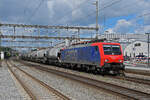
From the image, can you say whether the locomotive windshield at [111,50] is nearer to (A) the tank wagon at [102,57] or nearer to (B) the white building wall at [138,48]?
(A) the tank wagon at [102,57]

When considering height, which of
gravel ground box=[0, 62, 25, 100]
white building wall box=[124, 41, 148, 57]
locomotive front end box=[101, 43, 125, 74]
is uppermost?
white building wall box=[124, 41, 148, 57]

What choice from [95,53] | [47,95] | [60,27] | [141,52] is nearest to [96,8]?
[60,27]

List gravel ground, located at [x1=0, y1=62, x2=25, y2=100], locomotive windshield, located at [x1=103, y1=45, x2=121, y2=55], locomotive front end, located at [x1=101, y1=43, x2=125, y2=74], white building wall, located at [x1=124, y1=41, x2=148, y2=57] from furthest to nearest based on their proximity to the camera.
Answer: white building wall, located at [x1=124, y1=41, x2=148, y2=57]
locomotive windshield, located at [x1=103, y1=45, x2=121, y2=55]
locomotive front end, located at [x1=101, y1=43, x2=125, y2=74]
gravel ground, located at [x1=0, y1=62, x2=25, y2=100]

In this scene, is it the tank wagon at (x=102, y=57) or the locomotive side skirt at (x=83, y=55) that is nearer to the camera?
the tank wagon at (x=102, y=57)

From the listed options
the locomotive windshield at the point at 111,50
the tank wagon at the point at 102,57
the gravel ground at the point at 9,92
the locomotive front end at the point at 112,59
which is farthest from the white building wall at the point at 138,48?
the gravel ground at the point at 9,92

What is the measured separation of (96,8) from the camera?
37.2 metres

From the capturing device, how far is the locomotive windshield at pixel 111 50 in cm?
1964

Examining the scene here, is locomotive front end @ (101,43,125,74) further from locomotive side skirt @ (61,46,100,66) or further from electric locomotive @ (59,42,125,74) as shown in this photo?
locomotive side skirt @ (61,46,100,66)

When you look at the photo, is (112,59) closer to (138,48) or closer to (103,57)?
(103,57)

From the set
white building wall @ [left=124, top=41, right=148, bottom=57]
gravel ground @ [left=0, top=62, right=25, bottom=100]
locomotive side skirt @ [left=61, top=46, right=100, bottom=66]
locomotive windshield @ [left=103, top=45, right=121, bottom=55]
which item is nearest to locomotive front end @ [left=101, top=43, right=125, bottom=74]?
locomotive windshield @ [left=103, top=45, right=121, bottom=55]

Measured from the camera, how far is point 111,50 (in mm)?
19859

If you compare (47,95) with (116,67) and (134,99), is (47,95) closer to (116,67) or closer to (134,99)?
(134,99)

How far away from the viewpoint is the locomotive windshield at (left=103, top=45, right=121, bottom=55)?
1964cm

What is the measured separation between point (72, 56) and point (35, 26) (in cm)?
1659
